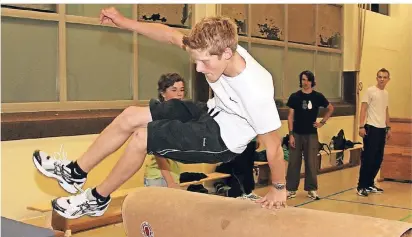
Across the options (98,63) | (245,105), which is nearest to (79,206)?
(245,105)

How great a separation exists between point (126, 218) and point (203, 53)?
3.88 ft

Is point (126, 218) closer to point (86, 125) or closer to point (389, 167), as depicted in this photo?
point (86, 125)

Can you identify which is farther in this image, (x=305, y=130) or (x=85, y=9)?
(x=305, y=130)

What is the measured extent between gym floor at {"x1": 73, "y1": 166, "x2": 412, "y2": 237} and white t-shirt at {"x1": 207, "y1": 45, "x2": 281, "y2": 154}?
2468 mm

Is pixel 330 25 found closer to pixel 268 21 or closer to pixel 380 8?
pixel 268 21

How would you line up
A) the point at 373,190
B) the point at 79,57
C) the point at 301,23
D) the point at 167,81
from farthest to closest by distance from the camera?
the point at 301,23, the point at 373,190, the point at 79,57, the point at 167,81

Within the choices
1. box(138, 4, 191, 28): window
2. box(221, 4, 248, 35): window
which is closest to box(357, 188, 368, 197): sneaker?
box(221, 4, 248, 35): window

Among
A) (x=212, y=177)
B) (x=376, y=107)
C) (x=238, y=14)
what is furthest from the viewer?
(x=238, y=14)

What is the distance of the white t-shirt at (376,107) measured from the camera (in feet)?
20.9

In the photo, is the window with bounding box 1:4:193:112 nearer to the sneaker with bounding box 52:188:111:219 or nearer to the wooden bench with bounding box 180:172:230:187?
the wooden bench with bounding box 180:172:230:187

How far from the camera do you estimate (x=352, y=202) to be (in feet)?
20.5

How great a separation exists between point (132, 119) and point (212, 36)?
0.59 m

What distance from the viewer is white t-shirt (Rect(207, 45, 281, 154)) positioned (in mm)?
2465

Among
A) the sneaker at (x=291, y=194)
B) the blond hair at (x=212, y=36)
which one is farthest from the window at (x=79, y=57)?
the blond hair at (x=212, y=36)
